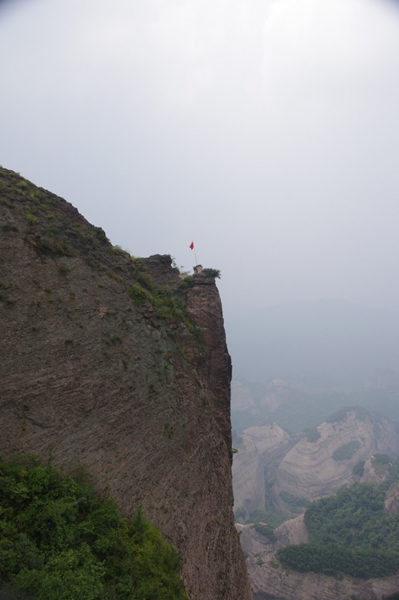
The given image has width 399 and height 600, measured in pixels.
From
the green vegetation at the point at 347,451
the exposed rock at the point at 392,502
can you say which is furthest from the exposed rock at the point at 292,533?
the green vegetation at the point at 347,451

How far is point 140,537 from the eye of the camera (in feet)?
28.1

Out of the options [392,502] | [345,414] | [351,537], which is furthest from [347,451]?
[351,537]

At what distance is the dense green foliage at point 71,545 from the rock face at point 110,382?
0.73m

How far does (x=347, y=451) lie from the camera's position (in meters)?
103

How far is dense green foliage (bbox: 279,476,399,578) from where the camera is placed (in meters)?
42.6

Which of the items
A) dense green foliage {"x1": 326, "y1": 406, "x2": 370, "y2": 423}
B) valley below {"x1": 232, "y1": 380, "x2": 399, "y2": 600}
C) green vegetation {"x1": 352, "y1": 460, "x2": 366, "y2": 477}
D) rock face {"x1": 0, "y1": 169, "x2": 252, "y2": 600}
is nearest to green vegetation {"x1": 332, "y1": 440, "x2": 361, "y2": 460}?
valley below {"x1": 232, "y1": 380, "x2": 399, "y2": 600}

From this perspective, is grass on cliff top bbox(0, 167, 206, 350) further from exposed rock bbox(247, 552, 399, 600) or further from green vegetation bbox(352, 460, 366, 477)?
green vegetation bbox(352, 460, 366, 477)

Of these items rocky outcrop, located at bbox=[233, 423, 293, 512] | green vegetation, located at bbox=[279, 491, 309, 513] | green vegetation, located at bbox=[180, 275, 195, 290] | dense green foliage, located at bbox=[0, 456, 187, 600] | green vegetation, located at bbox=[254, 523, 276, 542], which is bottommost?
green vegetation, located at bbox=[279, 491, 309, 513]

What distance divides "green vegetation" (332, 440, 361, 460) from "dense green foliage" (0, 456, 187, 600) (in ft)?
367

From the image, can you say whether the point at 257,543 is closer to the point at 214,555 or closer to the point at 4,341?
the point at 214,555

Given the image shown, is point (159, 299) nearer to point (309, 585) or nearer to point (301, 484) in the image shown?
point (309, 585)

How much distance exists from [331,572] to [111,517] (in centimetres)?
5141

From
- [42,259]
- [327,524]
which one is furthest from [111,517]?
[327,524]

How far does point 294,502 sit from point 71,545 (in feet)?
348
